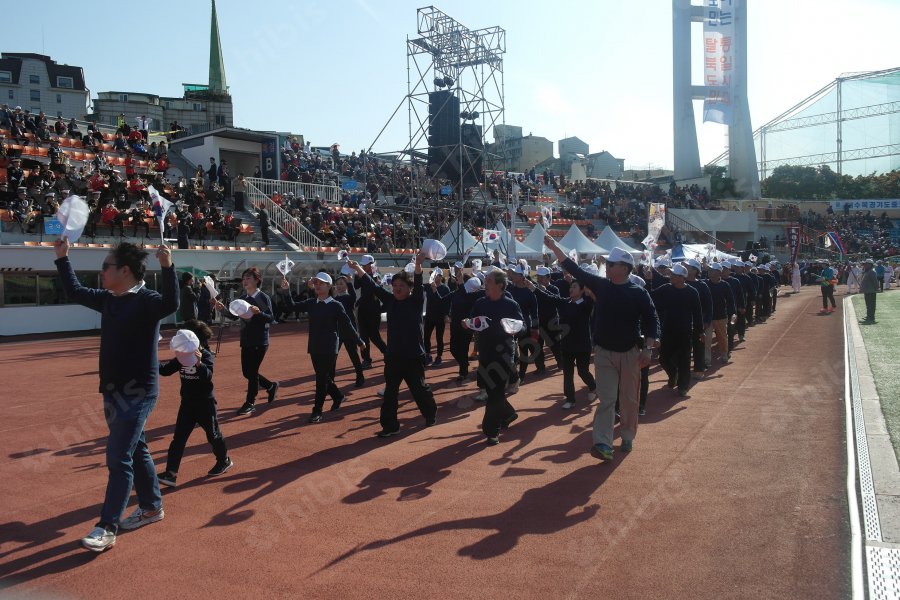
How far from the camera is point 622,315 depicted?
631cm

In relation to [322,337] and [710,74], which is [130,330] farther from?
[710,74]

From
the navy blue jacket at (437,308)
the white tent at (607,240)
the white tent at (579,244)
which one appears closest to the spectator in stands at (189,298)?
the navy blue jacket at (437,308)

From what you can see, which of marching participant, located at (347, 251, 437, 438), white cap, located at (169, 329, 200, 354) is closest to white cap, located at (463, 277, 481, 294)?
marching participant, located at (347, 251, 437, 438)

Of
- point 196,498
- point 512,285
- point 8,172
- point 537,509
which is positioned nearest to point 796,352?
point 512,285

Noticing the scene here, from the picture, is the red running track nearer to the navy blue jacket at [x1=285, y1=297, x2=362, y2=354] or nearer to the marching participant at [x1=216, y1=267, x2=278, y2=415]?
the marching participant at [x1=216, y1=267, x2=278, y2=415]

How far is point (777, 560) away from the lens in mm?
4141

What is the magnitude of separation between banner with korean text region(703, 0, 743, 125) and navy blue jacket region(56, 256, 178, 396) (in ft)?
183

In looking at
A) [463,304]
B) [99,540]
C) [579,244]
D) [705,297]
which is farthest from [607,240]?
[99,540]

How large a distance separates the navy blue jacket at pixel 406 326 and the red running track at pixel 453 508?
0.93 meters

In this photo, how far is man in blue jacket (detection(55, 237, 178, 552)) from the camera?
4.43 m

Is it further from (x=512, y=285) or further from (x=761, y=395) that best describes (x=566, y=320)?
(x=761, y=395)

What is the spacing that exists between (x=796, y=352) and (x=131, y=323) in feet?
43.8

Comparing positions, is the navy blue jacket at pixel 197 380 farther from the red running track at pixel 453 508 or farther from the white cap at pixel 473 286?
the white cap at pixel 473 286

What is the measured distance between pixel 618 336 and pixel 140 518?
165 inches
